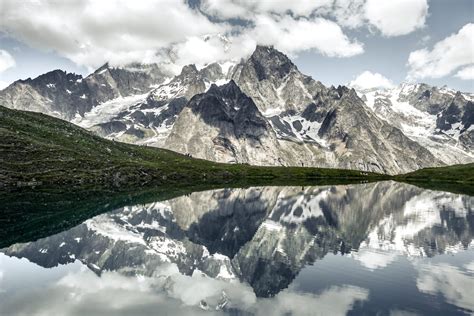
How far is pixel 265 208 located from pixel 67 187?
250 feet

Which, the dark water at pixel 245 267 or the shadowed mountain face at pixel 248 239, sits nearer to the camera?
the dark water at pixel 245 267

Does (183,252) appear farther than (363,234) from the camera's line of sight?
No

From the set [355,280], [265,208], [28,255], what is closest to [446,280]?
Result: [355,280]

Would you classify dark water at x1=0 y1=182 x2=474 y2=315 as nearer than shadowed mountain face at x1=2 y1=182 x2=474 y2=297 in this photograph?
Yes

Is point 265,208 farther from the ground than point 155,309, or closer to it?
farther from the ground

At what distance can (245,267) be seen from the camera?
56844 millimetres

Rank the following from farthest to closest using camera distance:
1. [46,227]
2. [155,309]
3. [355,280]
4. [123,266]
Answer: [46,227] → [123,266] → [355,280] → [155,309]

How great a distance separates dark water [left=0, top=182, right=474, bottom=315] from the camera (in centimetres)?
3934

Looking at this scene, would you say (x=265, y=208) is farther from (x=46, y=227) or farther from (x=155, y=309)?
(x=155, y=309)

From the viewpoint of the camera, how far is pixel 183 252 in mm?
68750

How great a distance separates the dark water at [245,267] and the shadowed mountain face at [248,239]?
0.83 feet

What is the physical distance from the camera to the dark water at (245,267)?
3934 centimetres

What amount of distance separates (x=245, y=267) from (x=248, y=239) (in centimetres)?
2338

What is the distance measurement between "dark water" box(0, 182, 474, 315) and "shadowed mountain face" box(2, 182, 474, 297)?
25cm
